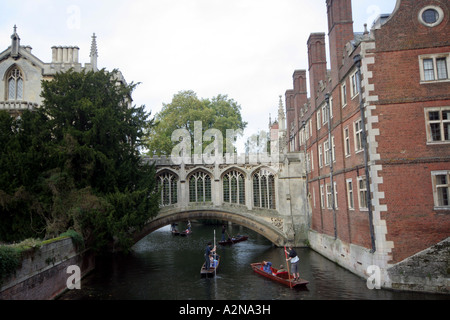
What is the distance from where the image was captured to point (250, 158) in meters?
27.5

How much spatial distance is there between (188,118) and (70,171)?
20.4m

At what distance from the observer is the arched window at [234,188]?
27766mm

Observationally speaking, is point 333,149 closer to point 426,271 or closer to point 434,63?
point 434,63

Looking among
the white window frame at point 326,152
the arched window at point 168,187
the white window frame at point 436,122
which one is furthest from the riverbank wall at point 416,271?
the arched window at point 168,187

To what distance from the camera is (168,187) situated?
27.4 meters

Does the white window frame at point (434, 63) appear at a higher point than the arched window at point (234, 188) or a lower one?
higher

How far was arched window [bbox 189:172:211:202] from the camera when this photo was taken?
27.3 m

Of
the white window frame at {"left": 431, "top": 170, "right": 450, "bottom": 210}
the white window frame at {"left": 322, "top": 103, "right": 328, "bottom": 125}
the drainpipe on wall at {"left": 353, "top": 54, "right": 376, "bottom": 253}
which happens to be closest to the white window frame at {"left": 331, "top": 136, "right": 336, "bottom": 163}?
the white window frame at {"left": 322, "top": 103, "right": 328, "bottom": 125}

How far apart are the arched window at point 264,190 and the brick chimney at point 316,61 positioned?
657 centimetres

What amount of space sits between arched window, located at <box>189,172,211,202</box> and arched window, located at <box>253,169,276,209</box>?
3758mm

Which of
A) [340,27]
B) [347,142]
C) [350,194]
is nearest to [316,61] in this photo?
[340,27]

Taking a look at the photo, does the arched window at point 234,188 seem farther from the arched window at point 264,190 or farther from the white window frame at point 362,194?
the white window frame at point 362,194

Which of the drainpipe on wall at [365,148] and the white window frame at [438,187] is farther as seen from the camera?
the drainpipe on wall at [365,148]

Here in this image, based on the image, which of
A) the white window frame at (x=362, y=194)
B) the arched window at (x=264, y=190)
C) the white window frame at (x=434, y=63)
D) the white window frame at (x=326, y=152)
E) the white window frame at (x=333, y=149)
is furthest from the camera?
the arched window at (x=264, y=190)
